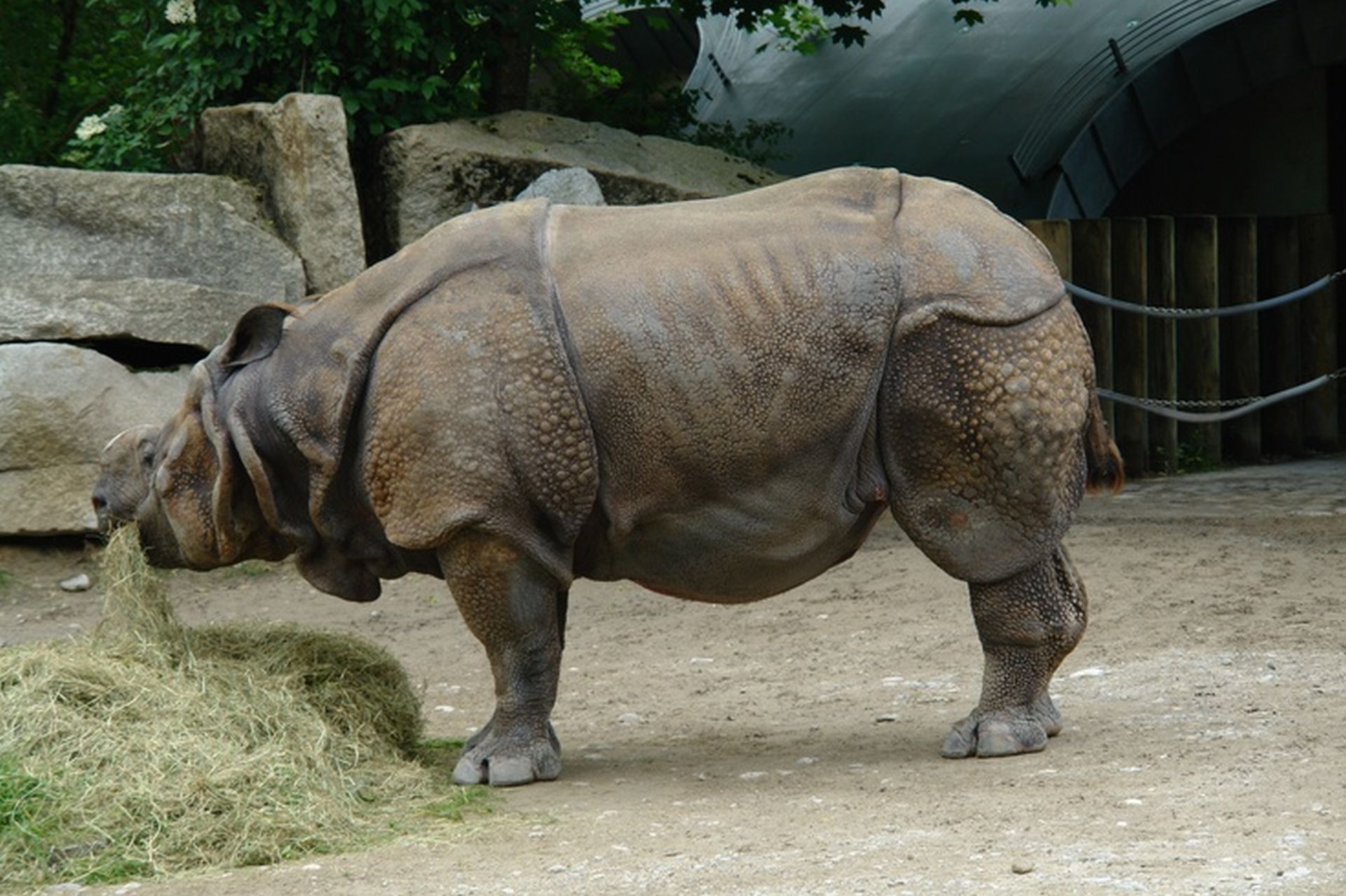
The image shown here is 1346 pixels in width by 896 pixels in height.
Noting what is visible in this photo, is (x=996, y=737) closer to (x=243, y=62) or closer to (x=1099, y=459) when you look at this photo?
(x=1099, y=459)

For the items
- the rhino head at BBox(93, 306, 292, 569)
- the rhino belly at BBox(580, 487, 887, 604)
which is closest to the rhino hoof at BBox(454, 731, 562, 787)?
the rhino belly at BBox(580, 487, 887, 604)

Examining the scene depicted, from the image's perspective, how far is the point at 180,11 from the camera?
10.5 m

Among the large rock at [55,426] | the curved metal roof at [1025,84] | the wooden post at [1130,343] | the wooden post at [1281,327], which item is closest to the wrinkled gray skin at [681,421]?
the large rock at [55,426]

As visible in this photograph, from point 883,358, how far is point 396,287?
4.81ft

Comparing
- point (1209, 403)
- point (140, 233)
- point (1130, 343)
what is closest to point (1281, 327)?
point (1130, 343)

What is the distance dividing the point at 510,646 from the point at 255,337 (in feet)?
4.13

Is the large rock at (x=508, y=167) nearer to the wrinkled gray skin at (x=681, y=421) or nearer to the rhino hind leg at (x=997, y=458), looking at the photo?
the wrinkled gray skin at (x=681, y=421)

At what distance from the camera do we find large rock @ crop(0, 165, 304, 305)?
9.87 m

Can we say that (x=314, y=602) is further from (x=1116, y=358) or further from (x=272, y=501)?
(x=1116, y=358)

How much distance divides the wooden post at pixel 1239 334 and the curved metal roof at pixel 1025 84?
137 centimetres

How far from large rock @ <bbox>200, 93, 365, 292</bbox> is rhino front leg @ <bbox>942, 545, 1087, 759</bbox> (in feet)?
16.6

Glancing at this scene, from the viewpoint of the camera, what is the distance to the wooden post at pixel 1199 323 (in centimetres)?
1308

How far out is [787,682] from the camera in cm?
785

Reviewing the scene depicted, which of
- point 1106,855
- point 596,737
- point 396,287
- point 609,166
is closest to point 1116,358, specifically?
point 609,166
